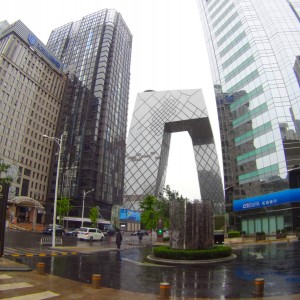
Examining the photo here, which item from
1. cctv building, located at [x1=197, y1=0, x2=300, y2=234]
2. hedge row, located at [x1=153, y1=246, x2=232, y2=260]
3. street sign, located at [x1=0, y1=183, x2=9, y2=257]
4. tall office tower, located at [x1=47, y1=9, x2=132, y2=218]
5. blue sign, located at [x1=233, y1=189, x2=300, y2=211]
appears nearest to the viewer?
street sign, located at [x1=0, y1=183, x2=9, y2=257]

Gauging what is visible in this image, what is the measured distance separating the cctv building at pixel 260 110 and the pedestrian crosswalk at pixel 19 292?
146ft

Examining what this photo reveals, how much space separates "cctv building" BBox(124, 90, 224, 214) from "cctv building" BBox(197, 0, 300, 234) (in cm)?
4854

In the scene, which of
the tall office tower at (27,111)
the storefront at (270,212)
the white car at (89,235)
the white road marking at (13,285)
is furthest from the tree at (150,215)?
the tall office tower at (27,111)

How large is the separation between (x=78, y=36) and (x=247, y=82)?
3772 inches

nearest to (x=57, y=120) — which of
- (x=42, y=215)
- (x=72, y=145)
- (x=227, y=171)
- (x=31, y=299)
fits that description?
(x=72, y=145)

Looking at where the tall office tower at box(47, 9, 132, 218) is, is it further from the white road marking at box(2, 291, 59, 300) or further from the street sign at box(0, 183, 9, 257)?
the white road marking at box(2, 291, 59, 300)

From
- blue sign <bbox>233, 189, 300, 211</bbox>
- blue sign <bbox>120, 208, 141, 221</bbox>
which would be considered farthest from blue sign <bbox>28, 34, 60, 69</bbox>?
blue sign <bbox>233, 189, 300, 211</bbox>

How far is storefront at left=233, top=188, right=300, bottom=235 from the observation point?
47.6 meters

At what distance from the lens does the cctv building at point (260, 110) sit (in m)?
50.8

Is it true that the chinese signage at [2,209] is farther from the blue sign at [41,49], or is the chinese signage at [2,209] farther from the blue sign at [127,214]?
the blue sign at [127,214]

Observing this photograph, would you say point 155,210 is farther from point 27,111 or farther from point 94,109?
point 27,111

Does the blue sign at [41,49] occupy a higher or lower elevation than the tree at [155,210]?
higher

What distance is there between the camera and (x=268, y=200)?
51.9 metres

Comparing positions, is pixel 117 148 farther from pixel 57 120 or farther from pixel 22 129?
pixel 22 129
